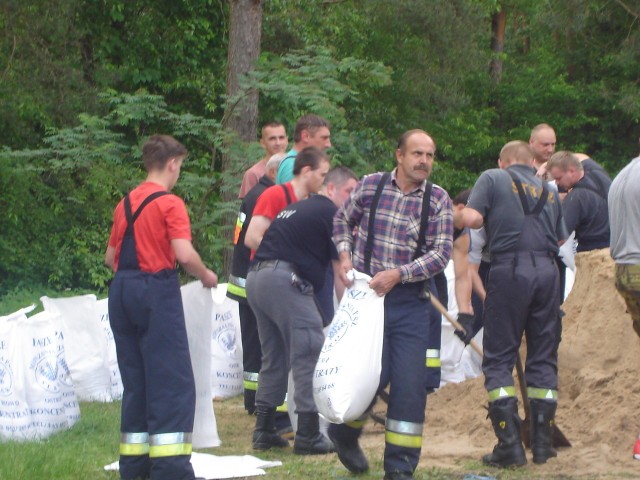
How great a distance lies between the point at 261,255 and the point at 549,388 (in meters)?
2.08

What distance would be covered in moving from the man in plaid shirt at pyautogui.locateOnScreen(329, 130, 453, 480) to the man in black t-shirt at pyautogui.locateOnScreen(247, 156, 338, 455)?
69 centimetres

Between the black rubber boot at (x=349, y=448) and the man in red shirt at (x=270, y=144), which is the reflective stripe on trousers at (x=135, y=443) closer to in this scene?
the black rubber boot at (x=349, y=448)

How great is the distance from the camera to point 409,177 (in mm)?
6508

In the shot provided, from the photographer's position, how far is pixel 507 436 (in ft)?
23.1

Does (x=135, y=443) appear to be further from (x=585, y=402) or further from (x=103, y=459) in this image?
(x=585, y=402)

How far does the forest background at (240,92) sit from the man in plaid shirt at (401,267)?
7.03 metres

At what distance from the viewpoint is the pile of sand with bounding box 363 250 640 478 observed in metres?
7.36

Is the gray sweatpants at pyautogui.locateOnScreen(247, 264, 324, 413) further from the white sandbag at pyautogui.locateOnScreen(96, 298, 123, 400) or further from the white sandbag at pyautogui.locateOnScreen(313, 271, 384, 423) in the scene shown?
the white sandbag at pyautogui.locateOnScreen(96, 298, 123, 400)

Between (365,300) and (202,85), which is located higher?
(202,85)

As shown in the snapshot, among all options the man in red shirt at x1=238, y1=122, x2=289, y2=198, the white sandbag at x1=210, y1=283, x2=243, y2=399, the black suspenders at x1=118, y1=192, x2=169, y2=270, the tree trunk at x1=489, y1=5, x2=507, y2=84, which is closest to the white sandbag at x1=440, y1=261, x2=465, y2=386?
the white sandbag at x1=210, y1=283, x2=243, y2=399

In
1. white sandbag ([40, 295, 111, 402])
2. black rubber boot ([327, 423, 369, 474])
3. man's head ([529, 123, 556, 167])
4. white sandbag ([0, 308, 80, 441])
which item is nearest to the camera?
black rubber boot ([327, 423, 369, 474])

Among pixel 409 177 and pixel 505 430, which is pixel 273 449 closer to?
pixel 505 430

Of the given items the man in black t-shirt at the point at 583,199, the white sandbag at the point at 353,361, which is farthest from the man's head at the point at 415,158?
the man in black t-shirt at the point at 583,199

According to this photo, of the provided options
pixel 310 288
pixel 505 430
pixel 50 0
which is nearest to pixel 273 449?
pixel 310 288
